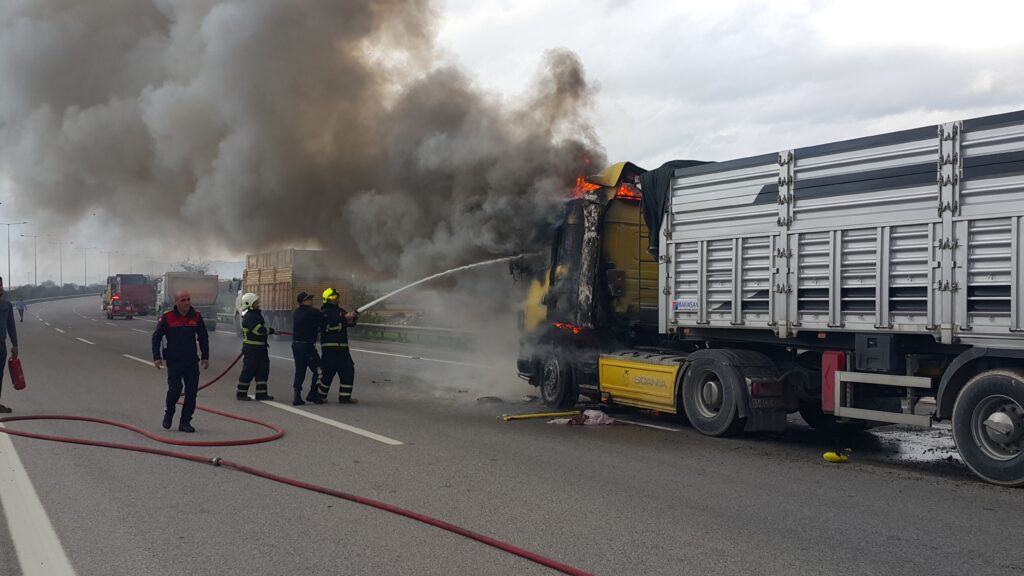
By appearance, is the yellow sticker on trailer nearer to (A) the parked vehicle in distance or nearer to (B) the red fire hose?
(B) the red fire hose

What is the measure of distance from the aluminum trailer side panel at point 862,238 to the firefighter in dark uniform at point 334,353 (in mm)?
4483

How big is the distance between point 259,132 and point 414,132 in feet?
11.6

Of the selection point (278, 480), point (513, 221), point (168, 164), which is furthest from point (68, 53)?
point (278, 480)

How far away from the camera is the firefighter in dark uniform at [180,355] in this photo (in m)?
9.04

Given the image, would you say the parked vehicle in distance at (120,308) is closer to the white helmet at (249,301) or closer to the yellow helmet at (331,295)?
the white helmet at (249,301)

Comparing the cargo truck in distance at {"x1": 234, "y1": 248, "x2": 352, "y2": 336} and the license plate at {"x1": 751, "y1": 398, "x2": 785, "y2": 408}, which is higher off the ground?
the cargo truck in distance at {"x1": 234, "y1": 248, "x2": 352, "y2": 336}

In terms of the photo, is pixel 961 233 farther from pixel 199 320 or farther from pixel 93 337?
pixel 93 337

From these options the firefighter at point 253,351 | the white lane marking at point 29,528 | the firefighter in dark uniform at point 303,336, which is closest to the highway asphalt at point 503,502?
the white lane marking at point 29,528

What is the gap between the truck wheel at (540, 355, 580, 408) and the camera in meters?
10.9

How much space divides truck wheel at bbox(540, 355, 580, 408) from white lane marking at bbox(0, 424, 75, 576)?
6115mm

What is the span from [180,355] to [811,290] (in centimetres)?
660

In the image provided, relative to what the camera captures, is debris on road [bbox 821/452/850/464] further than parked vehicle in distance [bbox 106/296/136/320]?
No

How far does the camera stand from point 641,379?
980 cm

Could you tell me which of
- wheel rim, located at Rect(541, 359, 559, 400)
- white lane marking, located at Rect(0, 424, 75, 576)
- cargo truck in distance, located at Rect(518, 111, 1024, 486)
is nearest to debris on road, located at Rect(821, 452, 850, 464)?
cargo truck in distance, located at Rect(518, 111, 1024, 486)
